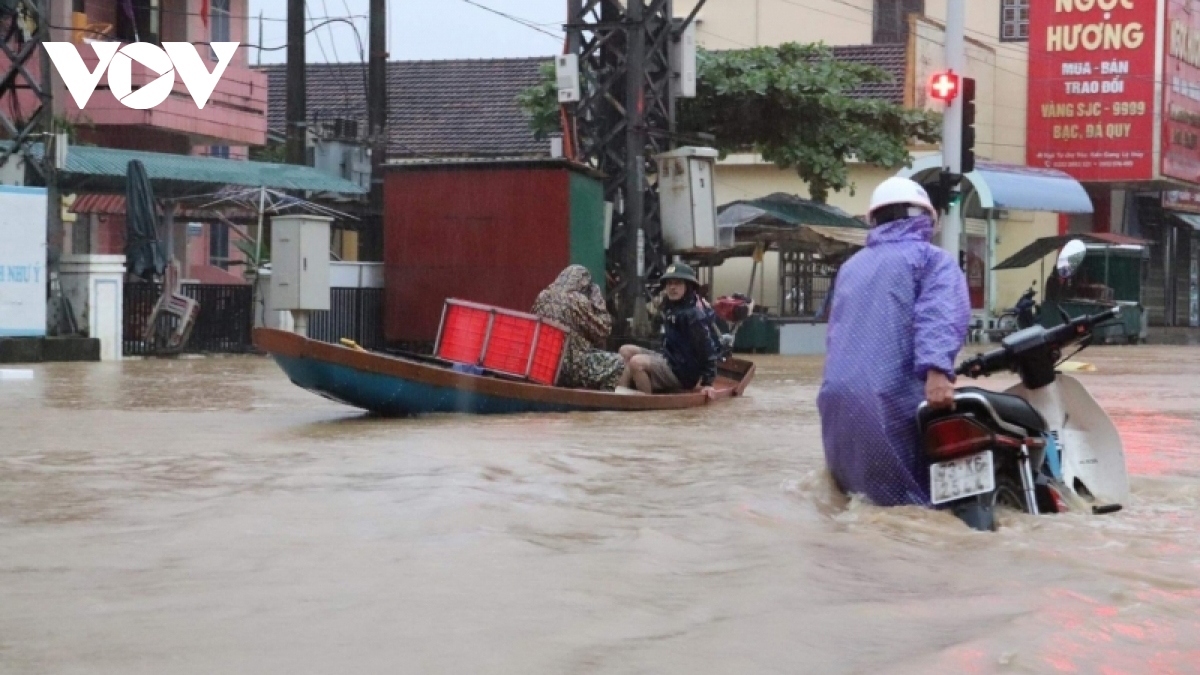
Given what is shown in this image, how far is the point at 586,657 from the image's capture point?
4684mm

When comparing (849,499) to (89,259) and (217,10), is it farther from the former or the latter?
(217,10)

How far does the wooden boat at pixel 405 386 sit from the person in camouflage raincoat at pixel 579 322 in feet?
0.92

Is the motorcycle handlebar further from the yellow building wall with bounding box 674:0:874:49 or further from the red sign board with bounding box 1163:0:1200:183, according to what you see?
the yellow building wall with bounding box 674:0:874:49

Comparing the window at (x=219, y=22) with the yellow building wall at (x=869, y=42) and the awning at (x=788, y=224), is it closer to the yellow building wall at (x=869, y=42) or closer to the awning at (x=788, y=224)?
the awning at (x=788, y=224)

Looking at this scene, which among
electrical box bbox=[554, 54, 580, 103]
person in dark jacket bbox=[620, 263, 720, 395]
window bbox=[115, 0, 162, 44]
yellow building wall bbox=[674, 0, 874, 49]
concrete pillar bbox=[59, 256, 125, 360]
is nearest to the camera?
person in dark jacket bbox=[620, 263, 720, 395]

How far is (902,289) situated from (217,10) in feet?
85.3

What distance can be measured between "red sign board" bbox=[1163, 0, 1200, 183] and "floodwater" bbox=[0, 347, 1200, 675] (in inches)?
1256

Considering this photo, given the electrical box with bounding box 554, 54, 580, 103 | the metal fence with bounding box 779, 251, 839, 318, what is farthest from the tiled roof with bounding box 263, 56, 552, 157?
the electrical box with bounding box 554, 54, 580, 103

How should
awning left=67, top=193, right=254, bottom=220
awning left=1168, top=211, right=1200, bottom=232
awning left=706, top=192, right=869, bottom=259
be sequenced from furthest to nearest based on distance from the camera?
awning left=1168, top=211, right=1200, bottom=232 < awning left=706, top=192, right=869, bottom=259 < awning left=67, top=193, right=254, bottom=220

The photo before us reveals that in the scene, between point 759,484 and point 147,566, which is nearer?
point 147,566

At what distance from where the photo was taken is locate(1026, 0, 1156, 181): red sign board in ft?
130

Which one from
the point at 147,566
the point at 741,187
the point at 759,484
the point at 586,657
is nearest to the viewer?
the point at 586,657

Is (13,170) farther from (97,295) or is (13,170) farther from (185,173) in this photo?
(185,173)

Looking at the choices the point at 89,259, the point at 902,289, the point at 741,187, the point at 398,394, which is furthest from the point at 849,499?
the point at 741,187
